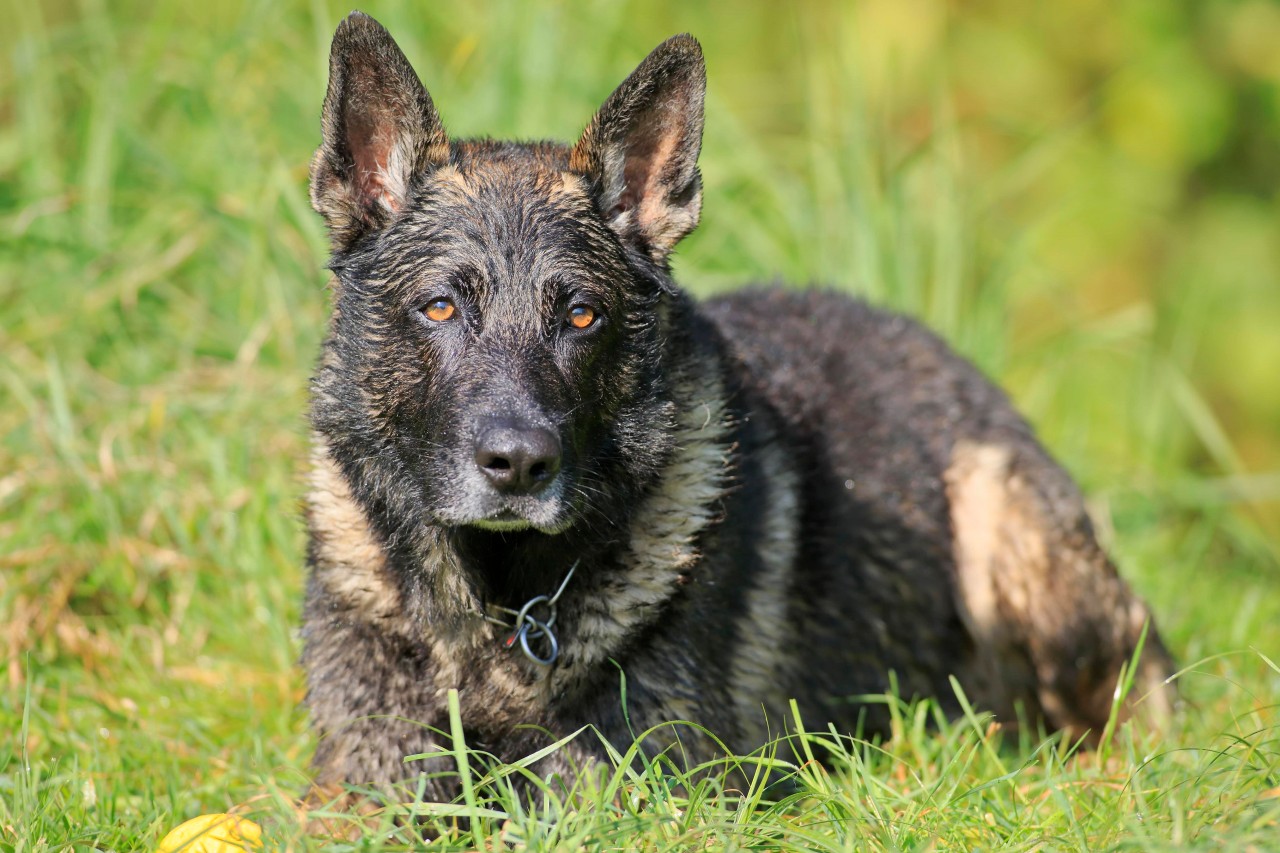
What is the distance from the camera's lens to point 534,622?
351cm

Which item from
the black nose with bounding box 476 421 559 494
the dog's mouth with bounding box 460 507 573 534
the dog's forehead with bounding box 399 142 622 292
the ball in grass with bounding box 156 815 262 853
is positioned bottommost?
the ball in grass with bounding box 156 815 262 853

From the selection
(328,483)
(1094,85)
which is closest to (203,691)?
(328,483)

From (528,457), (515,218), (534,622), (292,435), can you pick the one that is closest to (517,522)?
(528,457)

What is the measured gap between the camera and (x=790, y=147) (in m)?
7.32

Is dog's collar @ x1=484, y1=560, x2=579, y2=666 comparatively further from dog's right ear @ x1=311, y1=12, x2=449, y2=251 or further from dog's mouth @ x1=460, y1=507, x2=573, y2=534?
dog's right ear @ x1=311, y1=12, x2=449, y2=251

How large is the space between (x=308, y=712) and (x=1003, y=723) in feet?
7.86

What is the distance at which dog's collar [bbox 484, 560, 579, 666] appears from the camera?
138 inches

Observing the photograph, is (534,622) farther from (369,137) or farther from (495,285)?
(369,137)

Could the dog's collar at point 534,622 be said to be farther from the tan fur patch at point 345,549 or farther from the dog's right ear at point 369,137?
the dog's right ear at point 369,137

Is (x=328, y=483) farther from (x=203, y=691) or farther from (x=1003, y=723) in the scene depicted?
(x=1003, y=723)

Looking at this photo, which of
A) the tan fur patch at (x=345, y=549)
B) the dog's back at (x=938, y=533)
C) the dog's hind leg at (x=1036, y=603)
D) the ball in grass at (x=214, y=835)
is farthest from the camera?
the dog's hind leg at (x=1036, y=603)

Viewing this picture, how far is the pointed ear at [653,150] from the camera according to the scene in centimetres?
357

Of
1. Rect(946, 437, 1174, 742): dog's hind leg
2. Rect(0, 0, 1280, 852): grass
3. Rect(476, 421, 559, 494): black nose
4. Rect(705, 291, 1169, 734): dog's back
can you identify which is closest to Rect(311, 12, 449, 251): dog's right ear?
Rect(476, 421, 559, 494): black nose

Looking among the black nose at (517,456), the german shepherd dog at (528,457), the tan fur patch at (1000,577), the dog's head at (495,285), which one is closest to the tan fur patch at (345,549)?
the german shepherd dog at (528,457)
